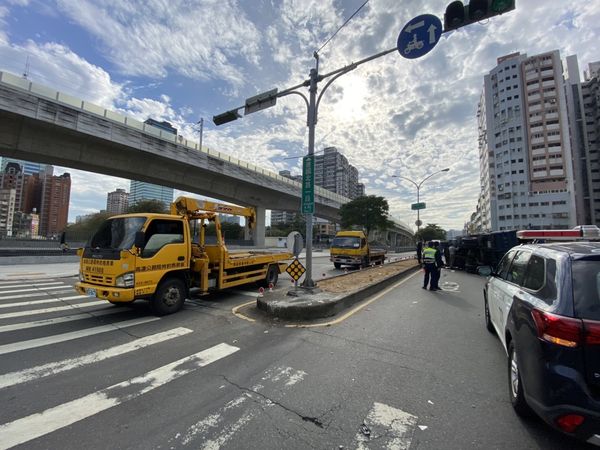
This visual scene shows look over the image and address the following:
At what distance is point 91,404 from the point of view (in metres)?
3.27

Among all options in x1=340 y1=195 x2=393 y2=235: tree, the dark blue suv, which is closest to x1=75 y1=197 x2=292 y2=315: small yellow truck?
the dark blue suv

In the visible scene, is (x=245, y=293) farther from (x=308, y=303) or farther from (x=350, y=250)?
(x=350, y=250)

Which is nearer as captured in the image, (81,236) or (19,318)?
(19,318)

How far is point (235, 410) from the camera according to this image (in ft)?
10.4

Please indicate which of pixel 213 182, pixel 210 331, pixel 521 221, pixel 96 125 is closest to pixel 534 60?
pixel 521 221

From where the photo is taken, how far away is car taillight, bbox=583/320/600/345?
7.53 ft

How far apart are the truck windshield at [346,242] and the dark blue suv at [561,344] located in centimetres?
1590

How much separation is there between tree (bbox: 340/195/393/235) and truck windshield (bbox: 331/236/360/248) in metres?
33.5

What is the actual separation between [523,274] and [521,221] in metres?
93.6

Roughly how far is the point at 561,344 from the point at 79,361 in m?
5.75

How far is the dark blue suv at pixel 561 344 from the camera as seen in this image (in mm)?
2262

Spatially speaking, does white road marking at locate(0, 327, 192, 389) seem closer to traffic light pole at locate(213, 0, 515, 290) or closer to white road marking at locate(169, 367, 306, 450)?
white road marking at locate(169, 367, 306, 450)

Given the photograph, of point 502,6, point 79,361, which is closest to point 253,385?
point 79,361

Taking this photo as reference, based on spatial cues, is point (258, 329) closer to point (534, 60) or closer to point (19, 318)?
point (19, 318)
